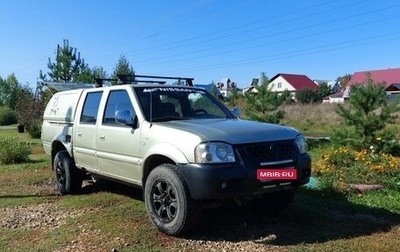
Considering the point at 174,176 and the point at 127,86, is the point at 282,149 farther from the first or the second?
the point at 127,86

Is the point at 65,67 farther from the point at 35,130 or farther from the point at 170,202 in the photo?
the point at 170,202

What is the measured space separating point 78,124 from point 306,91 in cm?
6007

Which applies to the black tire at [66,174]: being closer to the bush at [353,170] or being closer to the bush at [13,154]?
the bush at [353,170]

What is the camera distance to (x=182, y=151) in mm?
4918

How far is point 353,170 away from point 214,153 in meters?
4.60

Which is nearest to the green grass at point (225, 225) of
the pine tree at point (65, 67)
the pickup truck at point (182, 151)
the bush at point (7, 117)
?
the pickup truck at point (182, 151)

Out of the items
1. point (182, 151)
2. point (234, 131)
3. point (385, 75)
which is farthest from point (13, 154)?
point (385, 75)

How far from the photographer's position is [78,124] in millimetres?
7098

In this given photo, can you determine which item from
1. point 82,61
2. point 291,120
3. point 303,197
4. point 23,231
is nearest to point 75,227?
point 23,231

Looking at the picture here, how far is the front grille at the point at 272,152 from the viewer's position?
4887mm

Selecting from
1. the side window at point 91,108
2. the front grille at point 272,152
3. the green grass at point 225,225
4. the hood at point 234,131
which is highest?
the side window at point 91,108

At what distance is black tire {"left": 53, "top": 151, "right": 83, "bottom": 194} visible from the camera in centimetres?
752

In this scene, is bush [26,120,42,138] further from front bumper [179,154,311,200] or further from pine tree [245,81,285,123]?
front bumper [179,154,311,200]

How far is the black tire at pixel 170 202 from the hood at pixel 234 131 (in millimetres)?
512
